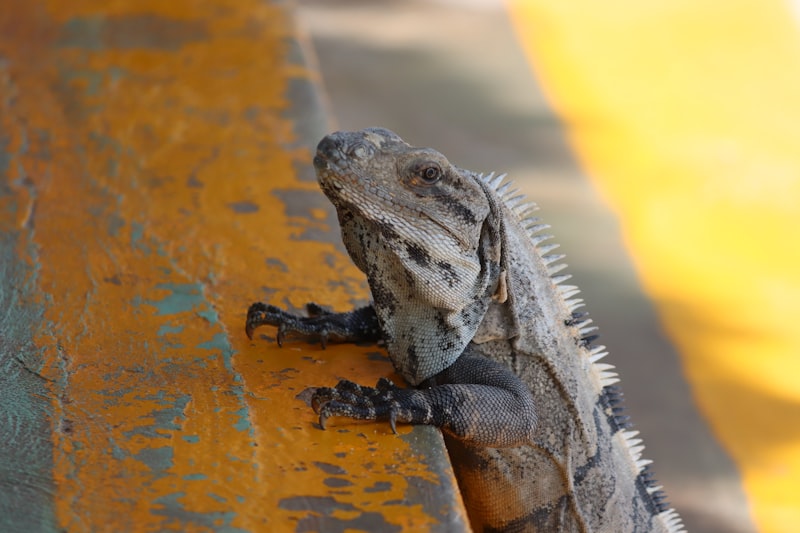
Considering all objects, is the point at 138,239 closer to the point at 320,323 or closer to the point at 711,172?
the point at 320,323

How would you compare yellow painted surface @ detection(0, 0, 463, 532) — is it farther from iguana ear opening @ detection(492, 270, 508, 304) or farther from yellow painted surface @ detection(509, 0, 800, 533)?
yellow painted surface @ detection(509, 0, 800, 533)

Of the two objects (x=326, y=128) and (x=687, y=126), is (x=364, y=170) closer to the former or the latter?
(x=326, y=128)

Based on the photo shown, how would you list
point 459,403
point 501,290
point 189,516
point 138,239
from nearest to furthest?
point 189,516, point 459,403, point 501,290, point 138,239

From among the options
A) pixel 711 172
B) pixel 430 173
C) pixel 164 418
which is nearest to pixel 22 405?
pixel 164 418

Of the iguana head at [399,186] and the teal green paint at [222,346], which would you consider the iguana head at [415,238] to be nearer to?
the iguana head at [399,186]

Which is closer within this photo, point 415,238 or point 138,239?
point 415,238

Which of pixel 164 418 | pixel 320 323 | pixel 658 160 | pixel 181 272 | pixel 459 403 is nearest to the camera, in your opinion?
pixel 164 418

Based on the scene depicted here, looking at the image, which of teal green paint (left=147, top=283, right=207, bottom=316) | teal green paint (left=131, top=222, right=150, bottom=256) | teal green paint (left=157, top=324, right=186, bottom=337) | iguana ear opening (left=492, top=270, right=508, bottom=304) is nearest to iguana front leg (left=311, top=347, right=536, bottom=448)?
iguana ear opening (left=492, top=270, right=508, bottom=304)
